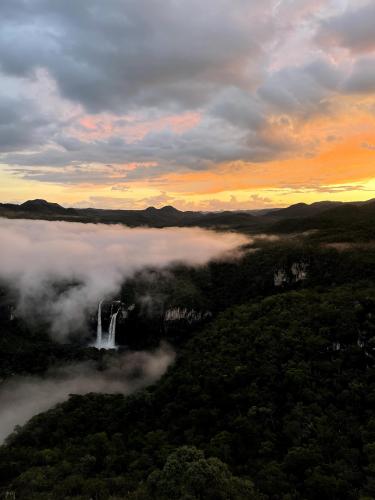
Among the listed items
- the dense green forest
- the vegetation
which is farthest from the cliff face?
the vegetation

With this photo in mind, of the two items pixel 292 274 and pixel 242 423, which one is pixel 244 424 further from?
pixel 292 274

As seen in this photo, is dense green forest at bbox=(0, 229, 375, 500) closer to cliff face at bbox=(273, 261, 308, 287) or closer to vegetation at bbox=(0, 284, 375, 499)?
vegetation at bbox=(0, 284, 375, 499)

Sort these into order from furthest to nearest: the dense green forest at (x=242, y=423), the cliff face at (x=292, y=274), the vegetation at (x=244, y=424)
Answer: the cliff face at (x=292, y=274) < the vegetation at (x=244, y=424) < the dense green forest at (x=242, y=423)

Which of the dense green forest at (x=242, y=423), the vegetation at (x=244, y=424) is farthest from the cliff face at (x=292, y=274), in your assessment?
the vegetation at (x=244, y=424)

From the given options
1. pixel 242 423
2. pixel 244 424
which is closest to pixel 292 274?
pixel 242 423

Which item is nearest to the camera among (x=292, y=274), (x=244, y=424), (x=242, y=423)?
(x=244, y=424)

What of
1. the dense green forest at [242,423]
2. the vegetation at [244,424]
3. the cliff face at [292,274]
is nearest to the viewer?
the dense green forest at [242,423]

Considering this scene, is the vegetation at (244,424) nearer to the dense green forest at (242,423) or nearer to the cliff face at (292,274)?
the dense green forest at (242,423)

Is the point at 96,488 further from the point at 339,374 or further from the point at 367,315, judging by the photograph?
the point at 367,315

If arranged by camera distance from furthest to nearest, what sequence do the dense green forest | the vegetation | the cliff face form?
the cliff face → the vegetation → the dense green forest
